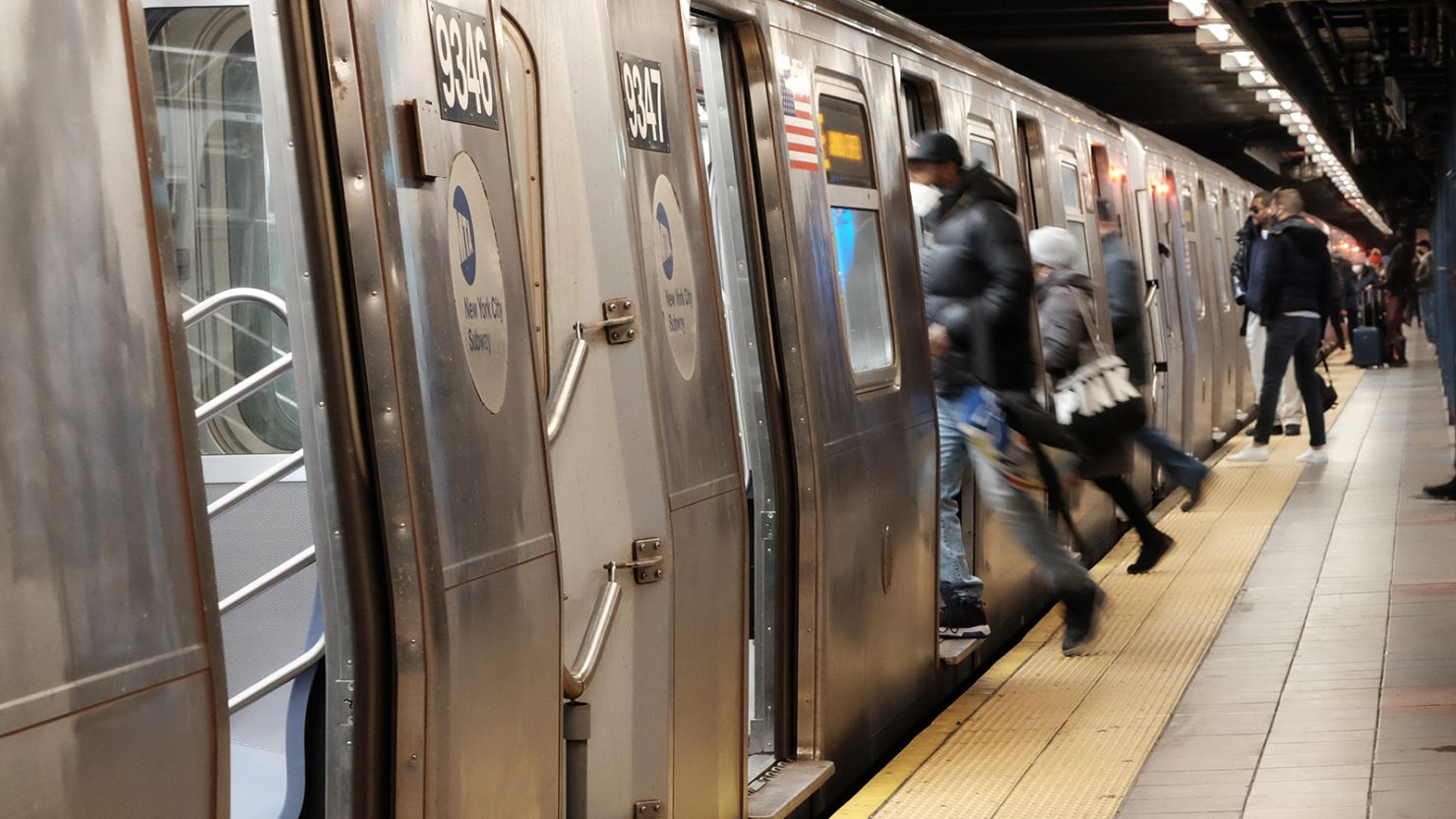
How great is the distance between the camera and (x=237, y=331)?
157 inches

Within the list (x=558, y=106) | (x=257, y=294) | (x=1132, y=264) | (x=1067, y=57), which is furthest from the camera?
(x=1067, y=57)

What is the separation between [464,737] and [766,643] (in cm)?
228

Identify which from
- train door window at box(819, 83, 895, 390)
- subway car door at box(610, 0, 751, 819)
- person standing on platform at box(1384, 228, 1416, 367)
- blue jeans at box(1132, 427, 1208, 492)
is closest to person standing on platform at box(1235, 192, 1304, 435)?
blue jeans at box(1132, 427, 1208, 492)

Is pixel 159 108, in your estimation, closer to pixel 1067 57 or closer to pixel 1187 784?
pixel 1187 784

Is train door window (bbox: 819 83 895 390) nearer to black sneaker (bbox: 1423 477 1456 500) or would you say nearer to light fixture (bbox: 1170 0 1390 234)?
light fixture (bbox: 1170 0 1390 234)

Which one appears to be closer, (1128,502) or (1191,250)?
(1128,502)

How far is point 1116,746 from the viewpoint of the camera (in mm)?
5871

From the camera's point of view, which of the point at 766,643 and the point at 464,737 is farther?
the point at 766,643

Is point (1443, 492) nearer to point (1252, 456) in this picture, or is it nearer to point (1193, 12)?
point (1252, 456)

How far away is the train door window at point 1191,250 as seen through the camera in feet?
47.1

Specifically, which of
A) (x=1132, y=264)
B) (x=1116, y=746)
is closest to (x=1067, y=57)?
(x=1132, y=264)

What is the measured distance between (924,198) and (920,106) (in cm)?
39

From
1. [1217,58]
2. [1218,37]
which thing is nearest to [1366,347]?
[1217,58]

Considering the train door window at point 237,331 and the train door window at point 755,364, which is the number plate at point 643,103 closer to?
the train door window at point 237,331
